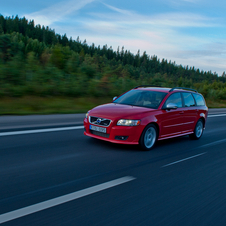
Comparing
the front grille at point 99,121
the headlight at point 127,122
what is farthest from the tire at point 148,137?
the front grille at point 99,121

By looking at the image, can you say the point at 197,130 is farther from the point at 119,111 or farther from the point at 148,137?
the point at 119,111

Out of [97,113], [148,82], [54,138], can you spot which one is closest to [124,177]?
[97,113]

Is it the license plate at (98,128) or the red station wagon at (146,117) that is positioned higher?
the red station wagon at (146,117)

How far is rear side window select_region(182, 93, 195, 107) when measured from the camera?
27.7ft

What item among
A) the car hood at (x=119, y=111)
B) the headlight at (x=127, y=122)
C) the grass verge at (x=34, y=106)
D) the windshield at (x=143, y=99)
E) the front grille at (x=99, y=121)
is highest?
the windshield at (x=143, y=99)

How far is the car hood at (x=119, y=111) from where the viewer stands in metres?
6.60

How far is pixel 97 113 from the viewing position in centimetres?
691

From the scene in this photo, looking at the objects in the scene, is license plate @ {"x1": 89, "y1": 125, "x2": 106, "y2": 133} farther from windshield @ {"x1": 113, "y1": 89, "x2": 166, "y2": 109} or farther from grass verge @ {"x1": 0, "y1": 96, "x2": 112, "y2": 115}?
grass verge @ {"x1": 0, "y1": 96, "x2": 112, "y2": 115}

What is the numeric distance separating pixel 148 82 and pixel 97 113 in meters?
18.7

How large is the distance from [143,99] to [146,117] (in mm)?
1134

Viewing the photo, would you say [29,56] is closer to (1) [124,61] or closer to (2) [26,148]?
(2) [26,148]

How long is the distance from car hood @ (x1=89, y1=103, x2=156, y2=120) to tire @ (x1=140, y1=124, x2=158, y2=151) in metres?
0.42

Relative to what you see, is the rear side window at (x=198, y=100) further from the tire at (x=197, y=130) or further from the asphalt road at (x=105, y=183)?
the asphalt road at (x=105, y=183)

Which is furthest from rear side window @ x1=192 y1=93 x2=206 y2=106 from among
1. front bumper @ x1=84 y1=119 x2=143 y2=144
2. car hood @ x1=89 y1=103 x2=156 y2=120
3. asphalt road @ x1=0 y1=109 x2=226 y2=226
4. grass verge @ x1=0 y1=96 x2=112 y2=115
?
grass verge @ x1=0 y1=96 x2=112 y2=115
